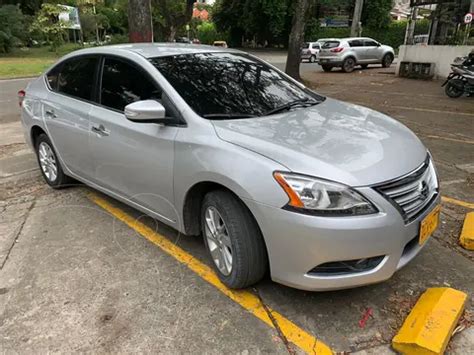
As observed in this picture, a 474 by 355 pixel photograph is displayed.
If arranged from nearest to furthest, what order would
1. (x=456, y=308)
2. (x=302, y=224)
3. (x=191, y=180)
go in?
1. (x=302, y=224)
2. (x=456, y=308)
3. (x=191, y=180)

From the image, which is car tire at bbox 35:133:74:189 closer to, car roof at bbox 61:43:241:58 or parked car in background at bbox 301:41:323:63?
car roof at bbox 61:43:241:58

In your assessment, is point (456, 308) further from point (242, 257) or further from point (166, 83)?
point (166, 83)

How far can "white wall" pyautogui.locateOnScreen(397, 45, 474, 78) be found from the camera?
15141 millimetres

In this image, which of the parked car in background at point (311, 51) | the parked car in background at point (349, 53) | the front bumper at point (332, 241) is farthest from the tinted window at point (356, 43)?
the front bumper at point (332, 241)

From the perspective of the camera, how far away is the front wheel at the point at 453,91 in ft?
37.9

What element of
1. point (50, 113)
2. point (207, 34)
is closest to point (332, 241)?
point (50, 113)

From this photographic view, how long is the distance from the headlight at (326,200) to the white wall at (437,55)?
47.9 ft

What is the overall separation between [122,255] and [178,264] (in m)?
0.50

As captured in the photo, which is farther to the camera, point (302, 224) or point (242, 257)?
point (242, 257)


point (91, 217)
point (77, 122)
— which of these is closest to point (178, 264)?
point (91, 217)

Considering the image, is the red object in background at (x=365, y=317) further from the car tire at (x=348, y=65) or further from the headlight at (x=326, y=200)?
the car tire at (x=348, y=65)

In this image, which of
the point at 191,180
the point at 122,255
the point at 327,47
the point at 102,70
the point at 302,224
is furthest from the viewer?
the point at 327,47

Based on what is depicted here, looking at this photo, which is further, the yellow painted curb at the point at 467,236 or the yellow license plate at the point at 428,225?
the yellow painted curb at the point at 467,236

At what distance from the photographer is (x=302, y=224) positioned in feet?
7.83
